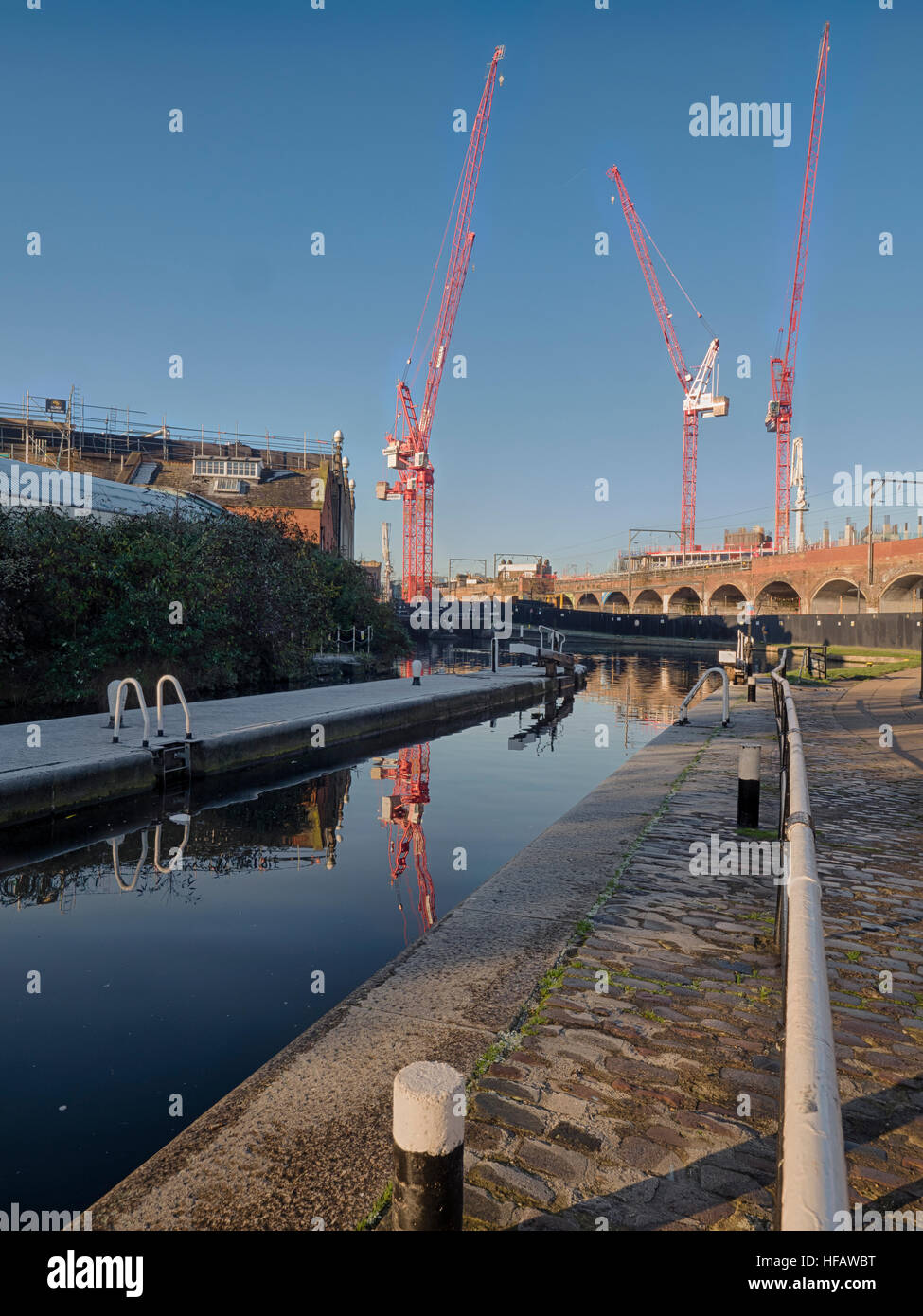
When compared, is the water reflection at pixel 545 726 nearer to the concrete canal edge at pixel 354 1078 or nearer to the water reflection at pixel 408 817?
the water reflection at pixel 408 817

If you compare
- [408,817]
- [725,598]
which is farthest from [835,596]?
[408,817]

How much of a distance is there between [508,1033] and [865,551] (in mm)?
67980

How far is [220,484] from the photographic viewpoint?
173 feet

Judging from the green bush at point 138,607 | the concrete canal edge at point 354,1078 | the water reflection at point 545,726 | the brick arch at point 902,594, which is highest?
the brick arch at point 902,594

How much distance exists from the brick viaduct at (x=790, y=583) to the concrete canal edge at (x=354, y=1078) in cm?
5073

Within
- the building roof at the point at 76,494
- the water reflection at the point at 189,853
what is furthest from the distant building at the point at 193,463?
the water reflection at the point at 189,853

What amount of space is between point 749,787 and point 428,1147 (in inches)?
225

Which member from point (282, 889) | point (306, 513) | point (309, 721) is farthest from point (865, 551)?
point (282, 889)

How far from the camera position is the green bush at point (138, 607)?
52.2 feet

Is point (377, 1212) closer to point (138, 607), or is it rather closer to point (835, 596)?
point (138, 607)

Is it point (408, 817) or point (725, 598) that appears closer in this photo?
point (408, 817)

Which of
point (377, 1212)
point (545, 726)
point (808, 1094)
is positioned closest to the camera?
point (808, 1094)

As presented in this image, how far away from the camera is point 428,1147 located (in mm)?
1974
